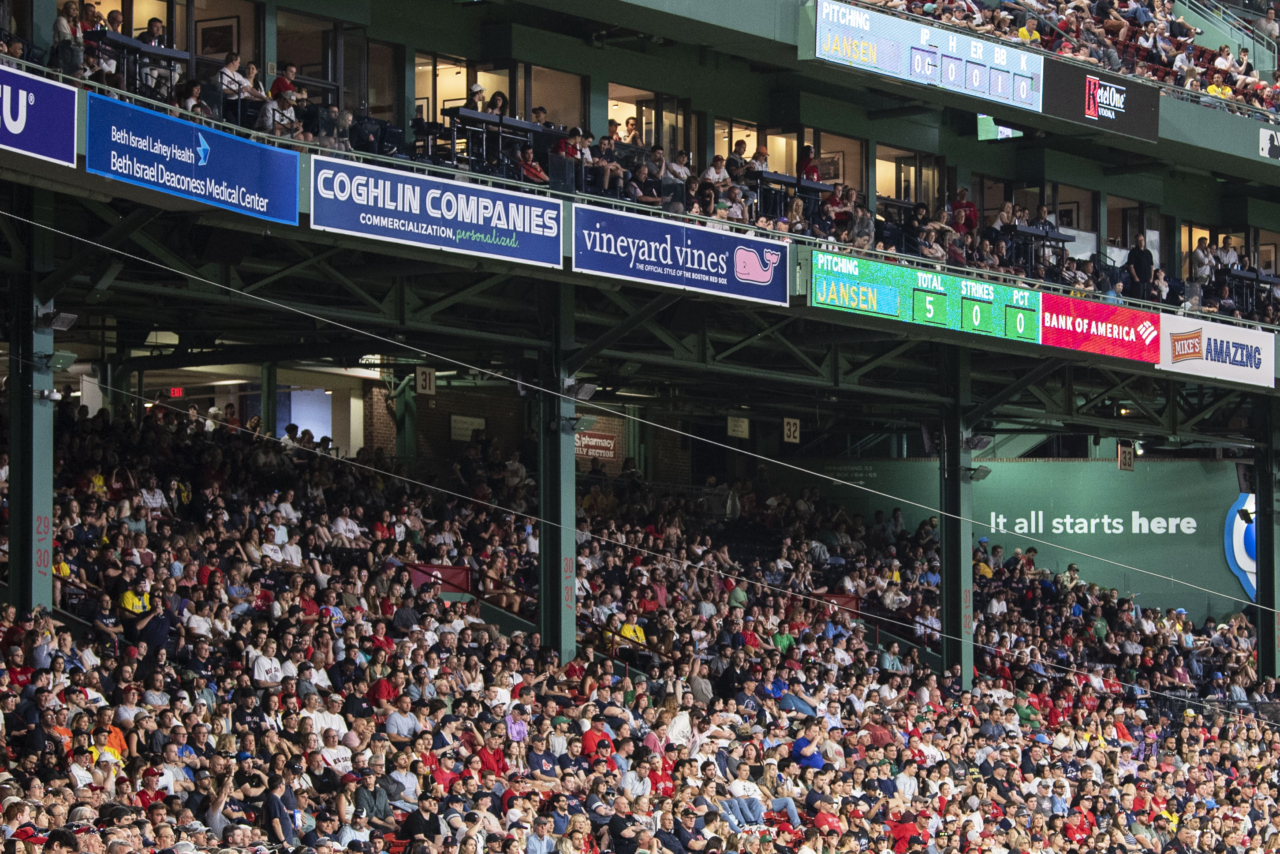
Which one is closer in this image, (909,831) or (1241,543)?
(909,831)

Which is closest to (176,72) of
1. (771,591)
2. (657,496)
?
(771,591)

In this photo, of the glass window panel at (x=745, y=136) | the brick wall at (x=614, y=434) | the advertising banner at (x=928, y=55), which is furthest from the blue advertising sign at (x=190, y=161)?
the brick wall at (x=614, y=434)

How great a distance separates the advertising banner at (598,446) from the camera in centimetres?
3534

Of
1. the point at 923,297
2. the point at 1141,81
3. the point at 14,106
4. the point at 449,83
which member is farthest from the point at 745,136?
the point at 14,106

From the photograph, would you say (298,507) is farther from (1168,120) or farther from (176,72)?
(1168,120)

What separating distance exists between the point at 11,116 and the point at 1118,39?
21299 mm

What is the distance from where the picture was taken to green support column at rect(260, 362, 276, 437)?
30516mm

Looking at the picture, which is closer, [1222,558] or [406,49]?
[406,49]

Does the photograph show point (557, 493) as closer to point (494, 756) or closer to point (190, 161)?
point (494, 756)

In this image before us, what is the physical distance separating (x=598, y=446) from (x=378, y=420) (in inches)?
192

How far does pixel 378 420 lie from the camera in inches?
1284

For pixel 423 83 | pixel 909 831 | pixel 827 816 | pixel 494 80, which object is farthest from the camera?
pixel 494 80

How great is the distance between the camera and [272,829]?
14828 millimetres

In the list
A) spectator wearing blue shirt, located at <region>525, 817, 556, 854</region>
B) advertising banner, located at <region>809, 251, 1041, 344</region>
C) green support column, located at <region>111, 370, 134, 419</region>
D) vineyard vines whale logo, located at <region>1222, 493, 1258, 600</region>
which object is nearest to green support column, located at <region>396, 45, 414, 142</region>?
advertising banner, located at <region>809, 251, 1041, 344</region>
